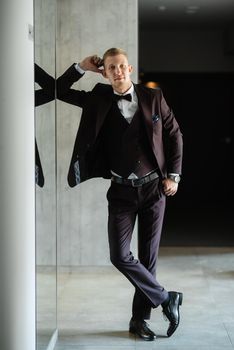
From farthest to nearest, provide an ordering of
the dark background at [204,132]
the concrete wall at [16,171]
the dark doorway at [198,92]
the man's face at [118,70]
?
the dark background at [204,132] → the dark doorway at [198,92] → the man's face at [118,70] → the concrete wall at [16,171]

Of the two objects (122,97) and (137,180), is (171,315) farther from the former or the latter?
(122,97)

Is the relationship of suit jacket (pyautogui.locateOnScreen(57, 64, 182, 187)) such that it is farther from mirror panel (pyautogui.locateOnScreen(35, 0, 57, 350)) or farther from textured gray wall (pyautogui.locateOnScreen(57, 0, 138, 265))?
textured gray wall (pyautogui.locateOnScreen(57, 0, 138, 265))

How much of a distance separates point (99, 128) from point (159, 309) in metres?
1.55

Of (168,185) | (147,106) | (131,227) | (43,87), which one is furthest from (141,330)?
(43,87)

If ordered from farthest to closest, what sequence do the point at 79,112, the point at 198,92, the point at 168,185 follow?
the point at 198,92 < the point at 79,112 < the point at 168,185

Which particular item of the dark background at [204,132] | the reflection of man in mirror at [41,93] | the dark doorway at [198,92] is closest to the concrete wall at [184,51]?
the dark doorway at [198,92]

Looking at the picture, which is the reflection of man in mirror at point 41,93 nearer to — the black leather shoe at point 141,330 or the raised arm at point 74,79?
the raised arm at point 74,79

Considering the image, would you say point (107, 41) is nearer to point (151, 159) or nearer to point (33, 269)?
point (151, 159)

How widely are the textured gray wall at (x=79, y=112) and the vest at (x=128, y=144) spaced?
1932 millimetres

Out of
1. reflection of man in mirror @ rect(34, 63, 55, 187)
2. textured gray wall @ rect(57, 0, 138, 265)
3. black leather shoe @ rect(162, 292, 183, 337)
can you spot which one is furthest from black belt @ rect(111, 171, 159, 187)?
textured gray wall @ rect(57, 0, 138, 265)

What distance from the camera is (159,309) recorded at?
183 inches

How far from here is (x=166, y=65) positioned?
457 inches

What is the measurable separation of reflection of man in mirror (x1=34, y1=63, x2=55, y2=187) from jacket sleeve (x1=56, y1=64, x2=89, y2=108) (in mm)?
342

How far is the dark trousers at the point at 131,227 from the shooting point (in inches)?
152
